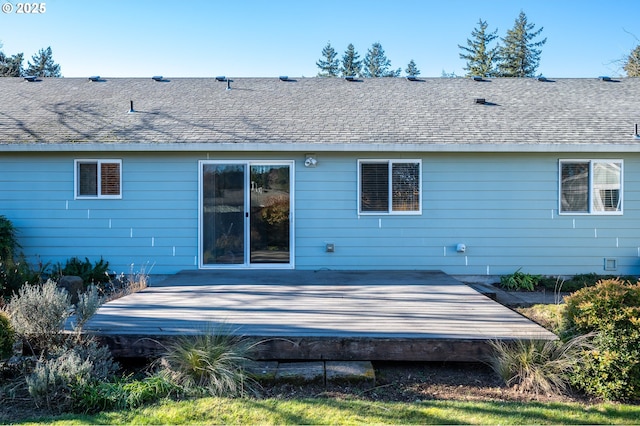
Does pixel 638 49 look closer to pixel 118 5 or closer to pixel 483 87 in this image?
pixel 483 87

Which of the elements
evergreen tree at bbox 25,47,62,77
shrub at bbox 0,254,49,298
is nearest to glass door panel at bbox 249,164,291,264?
shrub at bbox 0,254,49,298

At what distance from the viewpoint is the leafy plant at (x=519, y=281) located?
7930mm

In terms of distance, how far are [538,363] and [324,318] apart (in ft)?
6.65

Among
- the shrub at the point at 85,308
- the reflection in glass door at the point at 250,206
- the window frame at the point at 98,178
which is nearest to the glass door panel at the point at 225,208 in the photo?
the reflection in glass door at the point at 250,206

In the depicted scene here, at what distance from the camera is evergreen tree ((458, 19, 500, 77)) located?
3394 centimetres

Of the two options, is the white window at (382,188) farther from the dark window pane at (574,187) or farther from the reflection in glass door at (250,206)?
the dark window pane at (574,187)

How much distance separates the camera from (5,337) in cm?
364

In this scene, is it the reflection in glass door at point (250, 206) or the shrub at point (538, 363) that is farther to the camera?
the reflection in glass door at point (250, 206)

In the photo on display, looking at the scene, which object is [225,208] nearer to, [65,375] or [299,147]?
[299,147]

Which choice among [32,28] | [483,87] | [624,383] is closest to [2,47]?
[32,28]

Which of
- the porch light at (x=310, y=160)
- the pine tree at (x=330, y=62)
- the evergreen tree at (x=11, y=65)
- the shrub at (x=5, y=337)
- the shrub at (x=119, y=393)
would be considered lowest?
the shrub at (x=119, y=393)

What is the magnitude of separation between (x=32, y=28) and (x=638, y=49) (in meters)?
27.2

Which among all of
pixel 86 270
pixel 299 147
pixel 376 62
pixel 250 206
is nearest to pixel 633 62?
pixel 376 62

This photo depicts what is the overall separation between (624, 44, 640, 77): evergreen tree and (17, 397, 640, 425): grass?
1030 inches
